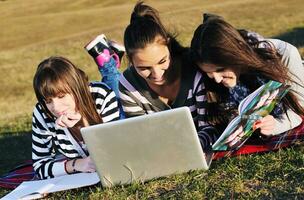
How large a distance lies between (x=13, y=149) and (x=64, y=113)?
9.96 ft

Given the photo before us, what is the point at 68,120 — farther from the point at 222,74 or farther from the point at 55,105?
the point at 222,74

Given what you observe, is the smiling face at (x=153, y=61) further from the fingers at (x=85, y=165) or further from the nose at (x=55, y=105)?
the fingers at (x=85, y=165)

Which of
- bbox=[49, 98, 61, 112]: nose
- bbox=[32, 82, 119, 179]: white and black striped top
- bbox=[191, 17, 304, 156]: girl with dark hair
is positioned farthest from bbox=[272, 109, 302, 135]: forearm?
bbox=[49, 98, 61, 112]: nose

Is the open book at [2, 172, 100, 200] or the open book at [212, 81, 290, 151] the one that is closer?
the open book at [212, 81, 290, 151]

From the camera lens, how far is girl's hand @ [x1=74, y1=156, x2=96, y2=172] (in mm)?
4152

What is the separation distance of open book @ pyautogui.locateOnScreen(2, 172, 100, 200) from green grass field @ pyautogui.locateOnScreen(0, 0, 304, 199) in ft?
0.19

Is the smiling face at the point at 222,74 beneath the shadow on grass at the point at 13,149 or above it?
above

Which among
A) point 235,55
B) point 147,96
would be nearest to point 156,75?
point 147,96

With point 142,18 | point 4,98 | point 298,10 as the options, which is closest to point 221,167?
point 142,18

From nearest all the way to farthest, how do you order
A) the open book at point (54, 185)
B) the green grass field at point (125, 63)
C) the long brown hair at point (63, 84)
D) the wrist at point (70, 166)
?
the green grass field at point (125, 63) < the open book at point (54, 185) < the long brown hair at point (63, 84) < the wrist at point (70, 166)

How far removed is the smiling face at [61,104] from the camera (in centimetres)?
411

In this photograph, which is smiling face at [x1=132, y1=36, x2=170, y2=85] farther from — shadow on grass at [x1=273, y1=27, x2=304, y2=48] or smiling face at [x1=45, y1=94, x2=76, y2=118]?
shadow on grass at [x1=273, y1=27, x2=304, y2=48]

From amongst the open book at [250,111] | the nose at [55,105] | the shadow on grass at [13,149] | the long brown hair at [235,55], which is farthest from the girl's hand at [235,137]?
the shadow on grass at [13,149]

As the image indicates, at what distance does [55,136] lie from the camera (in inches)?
179
